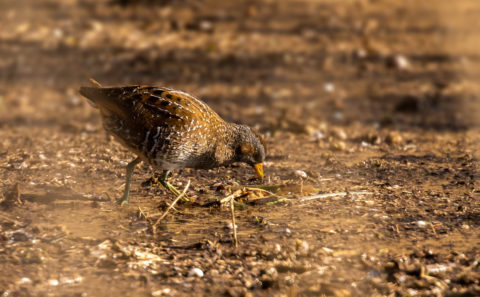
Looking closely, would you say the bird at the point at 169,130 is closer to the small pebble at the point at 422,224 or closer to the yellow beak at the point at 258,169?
the yellow beak at the point at 258,169

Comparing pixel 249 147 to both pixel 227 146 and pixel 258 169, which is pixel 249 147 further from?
pixel 258 169

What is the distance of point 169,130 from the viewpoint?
553 cm

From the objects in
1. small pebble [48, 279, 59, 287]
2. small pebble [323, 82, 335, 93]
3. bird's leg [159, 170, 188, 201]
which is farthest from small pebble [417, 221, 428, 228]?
small pebble [323, 82, 335, 93]

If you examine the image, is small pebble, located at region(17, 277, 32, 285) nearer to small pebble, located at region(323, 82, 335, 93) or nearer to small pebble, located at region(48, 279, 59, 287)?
small pebble, located at region(48, 279, 59, 287)

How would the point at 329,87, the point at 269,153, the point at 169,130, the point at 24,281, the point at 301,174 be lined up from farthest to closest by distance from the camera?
the point at 329,87 → the point at 269,153 → the point at 301,174 → the point at 169,130 → the point at 24,281

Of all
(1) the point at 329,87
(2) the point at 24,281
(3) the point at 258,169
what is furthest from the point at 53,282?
(1) the point at 329,87

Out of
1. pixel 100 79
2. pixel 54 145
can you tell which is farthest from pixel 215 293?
pixel 100 79

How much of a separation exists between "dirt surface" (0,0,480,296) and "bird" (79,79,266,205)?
0.44 meters

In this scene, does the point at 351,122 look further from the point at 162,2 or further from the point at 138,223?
the point at 162,2

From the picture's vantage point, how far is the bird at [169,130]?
5.56 m

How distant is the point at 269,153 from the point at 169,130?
7.09 feet

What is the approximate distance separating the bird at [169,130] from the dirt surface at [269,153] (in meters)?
0.44

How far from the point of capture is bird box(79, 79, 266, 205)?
5.56m

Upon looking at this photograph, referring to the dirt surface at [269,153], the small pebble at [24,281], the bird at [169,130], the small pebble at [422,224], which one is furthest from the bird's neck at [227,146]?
the small pebble at [24,281]
